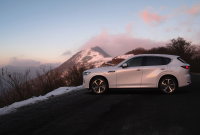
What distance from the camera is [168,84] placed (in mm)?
9289

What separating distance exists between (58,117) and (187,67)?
21.9 ft

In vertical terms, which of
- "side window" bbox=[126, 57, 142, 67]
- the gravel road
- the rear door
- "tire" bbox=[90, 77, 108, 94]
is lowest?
the gravel road

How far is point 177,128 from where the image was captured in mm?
4102

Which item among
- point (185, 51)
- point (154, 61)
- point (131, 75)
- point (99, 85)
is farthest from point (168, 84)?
point (185, 51)

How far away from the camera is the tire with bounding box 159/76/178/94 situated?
9.26 metres

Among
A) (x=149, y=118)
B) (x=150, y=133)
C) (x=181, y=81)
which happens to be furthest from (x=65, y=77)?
(x=150, y=133)

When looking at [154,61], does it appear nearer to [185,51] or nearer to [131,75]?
[131,75]

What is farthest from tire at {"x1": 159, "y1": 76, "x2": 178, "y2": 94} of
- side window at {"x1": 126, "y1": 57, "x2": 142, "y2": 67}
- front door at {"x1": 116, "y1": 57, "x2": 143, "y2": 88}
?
side window at {"x1": 126, "y1": 57, "x2": 142, "y2": 67}

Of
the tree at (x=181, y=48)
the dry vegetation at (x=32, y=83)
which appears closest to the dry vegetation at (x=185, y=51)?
the tree at (x=181, y=48)

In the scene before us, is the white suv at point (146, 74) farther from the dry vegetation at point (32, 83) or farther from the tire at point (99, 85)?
the dry vegetation at point (32, 83)

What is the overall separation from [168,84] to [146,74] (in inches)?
44.3

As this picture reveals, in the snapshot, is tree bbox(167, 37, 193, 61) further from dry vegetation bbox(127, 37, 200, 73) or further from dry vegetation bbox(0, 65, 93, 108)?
dry vegetation bbox(0, 65, 93, 108)

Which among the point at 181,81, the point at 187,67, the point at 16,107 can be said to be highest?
the point at 187,67

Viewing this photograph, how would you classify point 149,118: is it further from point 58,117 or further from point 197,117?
point 58,117
